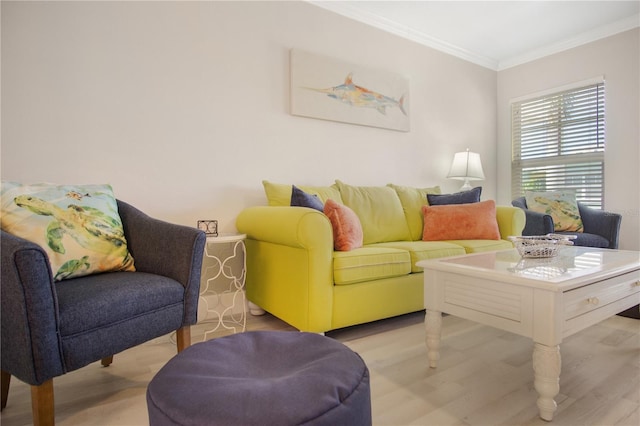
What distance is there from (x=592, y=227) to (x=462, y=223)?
1407 mm

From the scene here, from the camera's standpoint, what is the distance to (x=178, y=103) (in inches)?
92.2

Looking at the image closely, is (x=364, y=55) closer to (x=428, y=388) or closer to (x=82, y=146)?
(x=82, y=146)

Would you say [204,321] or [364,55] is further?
[364,55]

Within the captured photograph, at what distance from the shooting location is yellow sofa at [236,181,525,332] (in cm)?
184

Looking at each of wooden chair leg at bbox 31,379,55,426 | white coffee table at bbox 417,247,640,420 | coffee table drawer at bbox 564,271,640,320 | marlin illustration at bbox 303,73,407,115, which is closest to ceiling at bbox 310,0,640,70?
marlin illustration at bbox 303,73,407,115

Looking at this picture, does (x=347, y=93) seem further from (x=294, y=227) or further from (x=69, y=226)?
(x=69, y=226)

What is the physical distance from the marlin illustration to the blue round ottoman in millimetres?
2347

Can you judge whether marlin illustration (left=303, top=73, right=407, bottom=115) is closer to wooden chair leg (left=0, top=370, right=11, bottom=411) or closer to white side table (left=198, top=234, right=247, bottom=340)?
white side table (left=198, top=234, right=247, bottom=340)

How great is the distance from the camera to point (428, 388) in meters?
1.46

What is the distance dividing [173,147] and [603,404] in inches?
99.6

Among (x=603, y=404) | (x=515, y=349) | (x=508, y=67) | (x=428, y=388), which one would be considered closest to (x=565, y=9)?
(x=508, y=67)

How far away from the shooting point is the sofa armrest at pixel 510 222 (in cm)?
281

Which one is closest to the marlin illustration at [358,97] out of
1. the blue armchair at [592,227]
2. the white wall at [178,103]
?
the white wall at [178,103]

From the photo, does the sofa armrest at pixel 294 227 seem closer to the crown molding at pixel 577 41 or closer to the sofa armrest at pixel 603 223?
the sofa armrest at pixel 603 223
